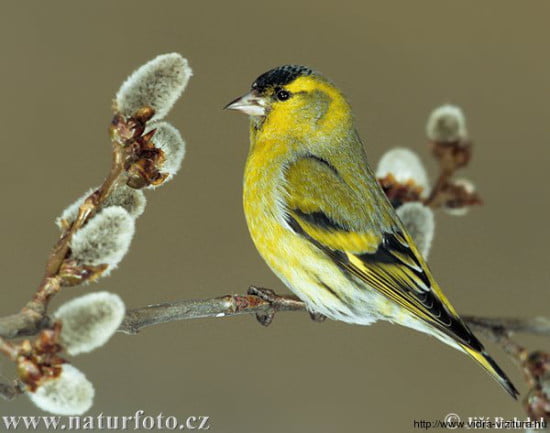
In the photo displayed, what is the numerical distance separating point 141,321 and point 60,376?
255 millimetres

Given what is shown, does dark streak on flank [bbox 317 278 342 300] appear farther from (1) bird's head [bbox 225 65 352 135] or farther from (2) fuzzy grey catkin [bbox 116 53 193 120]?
(2) fuzzy grey catkin [bbox 116 53 193 120]

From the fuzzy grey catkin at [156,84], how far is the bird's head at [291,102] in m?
0.84

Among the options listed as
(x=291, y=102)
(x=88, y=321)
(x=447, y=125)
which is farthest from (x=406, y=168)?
(x=88, y=321)

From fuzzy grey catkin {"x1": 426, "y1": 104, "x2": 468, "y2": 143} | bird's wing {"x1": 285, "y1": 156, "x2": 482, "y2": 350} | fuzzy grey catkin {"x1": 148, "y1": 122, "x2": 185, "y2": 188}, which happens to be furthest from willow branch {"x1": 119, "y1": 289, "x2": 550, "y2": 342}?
fuzzy grey catkin {"x1": 426, "y1": 104, "x2": 468, "y2": 143}

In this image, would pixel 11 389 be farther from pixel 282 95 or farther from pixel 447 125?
pixel 447 125

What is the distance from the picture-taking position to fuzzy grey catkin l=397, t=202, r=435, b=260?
2.12 metres

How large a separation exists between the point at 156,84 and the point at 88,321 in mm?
468

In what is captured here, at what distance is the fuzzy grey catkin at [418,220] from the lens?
212cm

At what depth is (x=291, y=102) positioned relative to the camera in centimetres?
222

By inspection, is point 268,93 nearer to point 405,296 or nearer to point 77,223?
point 405,296

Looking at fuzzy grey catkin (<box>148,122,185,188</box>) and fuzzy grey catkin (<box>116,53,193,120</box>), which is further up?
fuzzy grey catkin (<box>116,53,193,120</box>)

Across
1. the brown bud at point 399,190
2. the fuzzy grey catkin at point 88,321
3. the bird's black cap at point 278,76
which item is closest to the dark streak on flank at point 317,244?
the brown bud at point 399,190

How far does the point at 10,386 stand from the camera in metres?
1.12

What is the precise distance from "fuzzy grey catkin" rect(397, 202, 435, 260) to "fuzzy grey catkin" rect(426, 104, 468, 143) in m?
0.22
